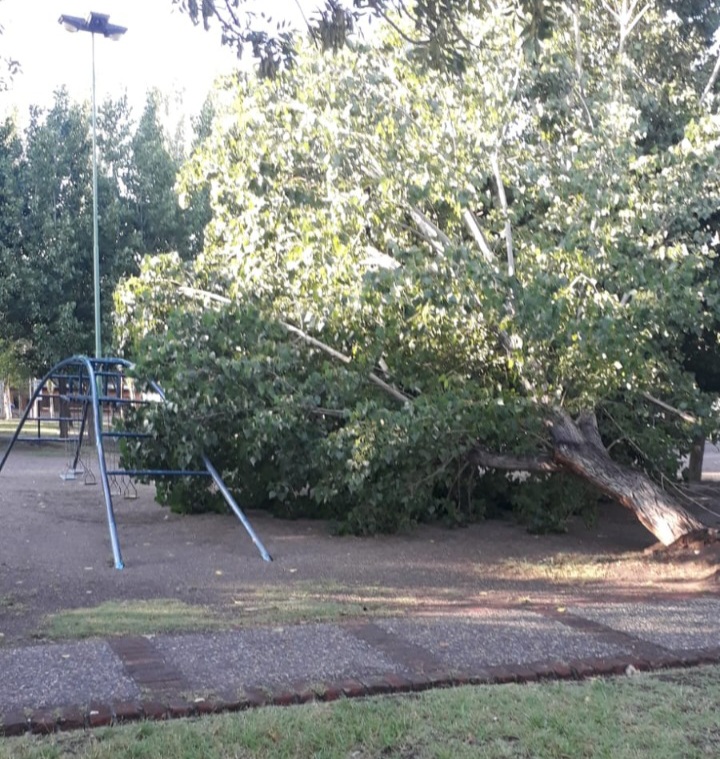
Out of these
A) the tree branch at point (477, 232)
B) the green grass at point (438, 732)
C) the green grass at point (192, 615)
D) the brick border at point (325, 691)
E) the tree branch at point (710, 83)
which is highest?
the tree branch at point (710, 83)

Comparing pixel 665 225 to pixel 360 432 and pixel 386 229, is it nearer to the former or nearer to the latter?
pixel 386 229

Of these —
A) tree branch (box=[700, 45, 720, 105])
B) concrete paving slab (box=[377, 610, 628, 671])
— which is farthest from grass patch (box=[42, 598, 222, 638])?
tree branch (box=[700, 45, 720, 105])

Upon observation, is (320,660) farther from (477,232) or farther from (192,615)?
(477,232)

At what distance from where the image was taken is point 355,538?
14008 mm

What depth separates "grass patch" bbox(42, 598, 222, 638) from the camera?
303 inches

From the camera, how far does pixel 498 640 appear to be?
7453 millimetres

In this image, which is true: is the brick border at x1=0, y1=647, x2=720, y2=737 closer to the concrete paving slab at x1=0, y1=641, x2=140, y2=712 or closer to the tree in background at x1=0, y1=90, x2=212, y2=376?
the concrete paving slab at x1=0, y1=641, x2=140, y2=712

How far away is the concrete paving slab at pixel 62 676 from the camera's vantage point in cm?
580

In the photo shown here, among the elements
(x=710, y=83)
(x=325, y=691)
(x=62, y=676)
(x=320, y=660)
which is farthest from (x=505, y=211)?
(x=62, y=676)

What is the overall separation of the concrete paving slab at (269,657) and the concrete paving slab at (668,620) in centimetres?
216

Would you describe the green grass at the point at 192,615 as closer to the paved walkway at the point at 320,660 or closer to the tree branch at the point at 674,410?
the paved walkway at the point at 320,660

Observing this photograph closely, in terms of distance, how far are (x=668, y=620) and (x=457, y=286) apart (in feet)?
15.0

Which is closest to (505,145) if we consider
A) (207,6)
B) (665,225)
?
(665,225)

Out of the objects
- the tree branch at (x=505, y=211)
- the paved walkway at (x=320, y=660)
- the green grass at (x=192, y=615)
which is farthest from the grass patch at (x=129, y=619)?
the tree branch at (x=505, y=211)
